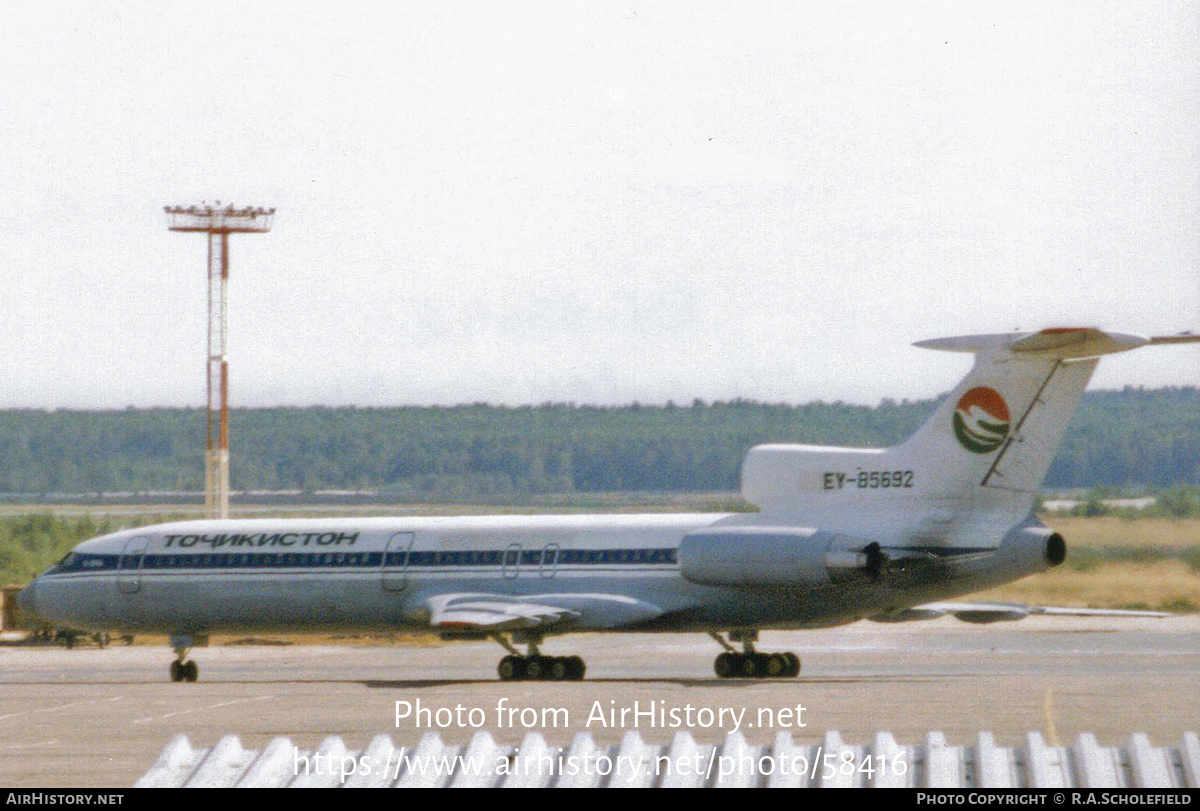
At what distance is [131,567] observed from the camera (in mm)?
35406

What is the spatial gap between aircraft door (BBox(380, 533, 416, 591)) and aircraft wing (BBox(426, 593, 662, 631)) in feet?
3.98

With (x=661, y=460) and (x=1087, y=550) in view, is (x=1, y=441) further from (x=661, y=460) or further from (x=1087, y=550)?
(x=1087, y=550)

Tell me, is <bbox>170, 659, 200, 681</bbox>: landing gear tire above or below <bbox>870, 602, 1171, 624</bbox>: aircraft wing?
below

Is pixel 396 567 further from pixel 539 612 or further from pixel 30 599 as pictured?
pixel 30 599

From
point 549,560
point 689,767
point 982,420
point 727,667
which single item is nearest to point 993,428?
point 982,420

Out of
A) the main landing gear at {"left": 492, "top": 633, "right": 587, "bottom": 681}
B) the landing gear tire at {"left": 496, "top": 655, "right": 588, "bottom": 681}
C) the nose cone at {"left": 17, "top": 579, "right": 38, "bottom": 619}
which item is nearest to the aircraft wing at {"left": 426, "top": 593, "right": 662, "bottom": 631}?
the main landing gear at {"left": 492, "top": 633, "right": 587, "bottom": 681}

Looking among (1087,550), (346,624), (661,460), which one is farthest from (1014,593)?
(346,624)

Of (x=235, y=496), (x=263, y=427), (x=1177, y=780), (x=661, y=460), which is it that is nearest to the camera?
(x=1177, y=780)

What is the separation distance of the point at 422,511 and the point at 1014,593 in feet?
48.9

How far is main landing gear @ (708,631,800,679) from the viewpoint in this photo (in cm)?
3206

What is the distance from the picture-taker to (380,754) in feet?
43.1

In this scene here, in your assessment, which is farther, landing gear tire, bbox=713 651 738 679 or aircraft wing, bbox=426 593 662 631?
landing gear tire, bbox=713 651 738 679

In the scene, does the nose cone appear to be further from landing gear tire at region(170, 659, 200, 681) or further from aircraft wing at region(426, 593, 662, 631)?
aircraft wing at region(426, 593, 662, 631)

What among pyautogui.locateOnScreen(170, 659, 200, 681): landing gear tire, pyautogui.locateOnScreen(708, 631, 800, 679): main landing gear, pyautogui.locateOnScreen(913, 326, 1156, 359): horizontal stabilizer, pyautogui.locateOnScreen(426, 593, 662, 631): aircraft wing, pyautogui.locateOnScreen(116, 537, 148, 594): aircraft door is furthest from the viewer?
pyautogui.locateOnScreen(116, 537, 148, 594): aircraft door
